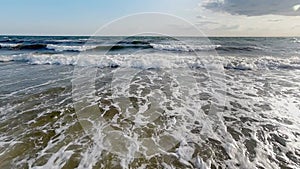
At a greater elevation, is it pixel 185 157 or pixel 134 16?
pixel 134 16

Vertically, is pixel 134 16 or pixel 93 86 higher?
pixel 134 16

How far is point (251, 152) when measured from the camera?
380 cm

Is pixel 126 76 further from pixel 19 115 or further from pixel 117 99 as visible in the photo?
pixel 19 115

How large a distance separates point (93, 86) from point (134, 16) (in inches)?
127

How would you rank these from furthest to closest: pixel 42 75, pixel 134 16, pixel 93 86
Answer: pixel 42 75
pixel 93 86
pixel 134 16

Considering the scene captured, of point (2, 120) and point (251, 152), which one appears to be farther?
point (2, 120)

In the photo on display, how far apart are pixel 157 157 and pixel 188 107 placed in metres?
2.66

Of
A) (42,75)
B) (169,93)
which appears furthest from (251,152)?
(42,75)

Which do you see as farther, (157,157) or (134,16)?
(134,16)

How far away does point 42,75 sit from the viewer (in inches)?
399

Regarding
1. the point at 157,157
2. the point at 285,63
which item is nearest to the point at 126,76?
the point at 157,157

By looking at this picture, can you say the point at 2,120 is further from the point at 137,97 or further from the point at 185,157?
the point at 185,157

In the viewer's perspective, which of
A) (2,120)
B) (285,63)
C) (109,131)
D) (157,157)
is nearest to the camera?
(157,157)

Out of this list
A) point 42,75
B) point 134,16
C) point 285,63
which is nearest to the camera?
point 134,16
